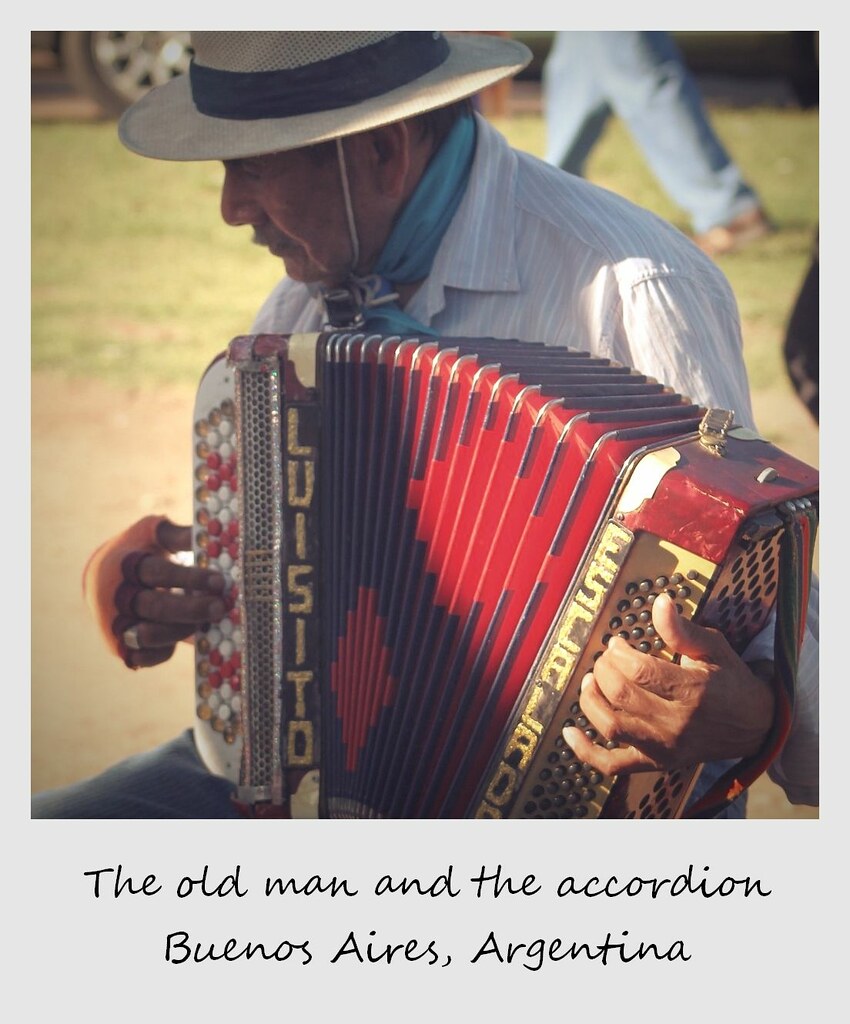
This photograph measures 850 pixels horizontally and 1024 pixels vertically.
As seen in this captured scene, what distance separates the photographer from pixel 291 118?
8.33 feet

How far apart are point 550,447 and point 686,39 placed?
207cm

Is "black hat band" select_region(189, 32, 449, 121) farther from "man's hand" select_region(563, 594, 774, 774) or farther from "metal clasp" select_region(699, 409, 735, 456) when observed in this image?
"man's hand" select_region(563, 594, 774, 774)

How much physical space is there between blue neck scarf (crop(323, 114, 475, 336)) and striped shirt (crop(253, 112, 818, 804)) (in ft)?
0.08

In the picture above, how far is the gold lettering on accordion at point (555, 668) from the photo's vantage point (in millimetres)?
2006

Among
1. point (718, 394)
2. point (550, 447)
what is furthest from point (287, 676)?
point (718, 394)

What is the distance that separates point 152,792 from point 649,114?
10.3 ft

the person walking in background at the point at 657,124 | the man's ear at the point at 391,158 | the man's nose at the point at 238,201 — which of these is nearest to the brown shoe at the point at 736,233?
the person walking in background at the point at 657,124

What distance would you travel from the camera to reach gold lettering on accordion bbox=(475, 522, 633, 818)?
2006 millimetres

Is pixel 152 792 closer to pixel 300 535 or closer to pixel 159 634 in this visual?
pixel 159 634

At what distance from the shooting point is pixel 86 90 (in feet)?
14.0

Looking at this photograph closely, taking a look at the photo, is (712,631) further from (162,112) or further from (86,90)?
(86,90)

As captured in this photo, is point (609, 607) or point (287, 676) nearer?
point (609, 607)

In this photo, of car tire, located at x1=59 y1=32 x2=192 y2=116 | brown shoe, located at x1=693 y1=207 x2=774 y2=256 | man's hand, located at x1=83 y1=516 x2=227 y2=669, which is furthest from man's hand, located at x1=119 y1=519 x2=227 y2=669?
brown shoe, located at x1=693 y1=207 x2=774 y2=256

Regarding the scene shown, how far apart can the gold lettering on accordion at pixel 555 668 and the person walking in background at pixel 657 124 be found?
254 cm
